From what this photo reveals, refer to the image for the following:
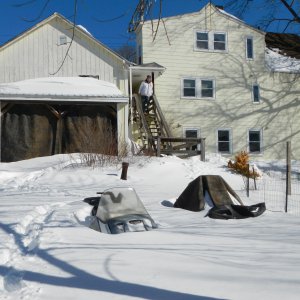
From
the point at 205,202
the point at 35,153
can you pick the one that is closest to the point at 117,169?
the point at 35,153

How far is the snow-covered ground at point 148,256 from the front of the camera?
3.64 metres

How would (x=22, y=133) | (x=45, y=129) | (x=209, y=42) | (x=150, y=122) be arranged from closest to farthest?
(x=22, y=133), (x=45, y=129), (x=150, y=122), (x=209, y=42)

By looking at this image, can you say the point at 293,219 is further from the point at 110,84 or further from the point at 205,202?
the point at 110,84

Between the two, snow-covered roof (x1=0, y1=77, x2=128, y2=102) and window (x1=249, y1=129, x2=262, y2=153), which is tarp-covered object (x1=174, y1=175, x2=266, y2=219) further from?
window (x1=249, y1=129, x2=262, y2=153)

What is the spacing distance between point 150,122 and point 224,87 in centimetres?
502

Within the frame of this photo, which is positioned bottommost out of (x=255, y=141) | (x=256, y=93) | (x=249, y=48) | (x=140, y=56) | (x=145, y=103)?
(x=255, y=141)

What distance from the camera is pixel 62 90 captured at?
17766mm

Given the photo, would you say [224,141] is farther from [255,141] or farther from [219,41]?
[219,41]

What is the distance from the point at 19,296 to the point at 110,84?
53.4 feet

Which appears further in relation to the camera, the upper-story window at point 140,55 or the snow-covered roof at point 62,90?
the upper-story window at point 140,55

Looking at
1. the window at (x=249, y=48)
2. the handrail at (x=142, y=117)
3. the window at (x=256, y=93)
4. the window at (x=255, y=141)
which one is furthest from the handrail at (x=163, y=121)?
the window at (x=249, y=48)

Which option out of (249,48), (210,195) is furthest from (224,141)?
(210,195)

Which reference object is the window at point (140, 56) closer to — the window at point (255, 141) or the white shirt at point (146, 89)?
the white shirt at point (146, 89)

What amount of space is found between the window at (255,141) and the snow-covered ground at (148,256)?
47.1ft
